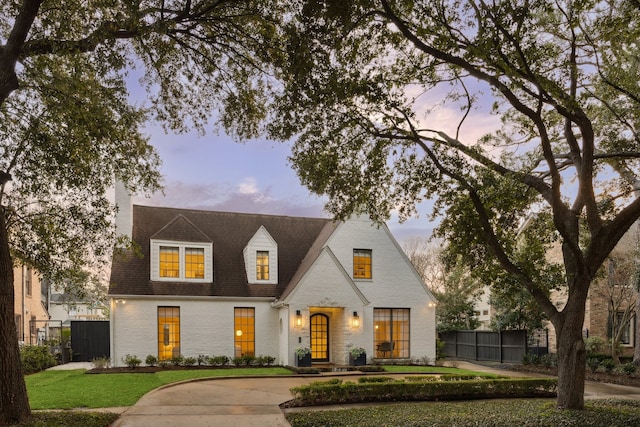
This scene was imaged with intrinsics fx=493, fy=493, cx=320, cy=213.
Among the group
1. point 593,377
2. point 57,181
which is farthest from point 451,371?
point 57,181

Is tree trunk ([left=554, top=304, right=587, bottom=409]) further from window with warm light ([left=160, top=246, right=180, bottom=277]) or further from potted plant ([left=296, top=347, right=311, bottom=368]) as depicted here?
window with warm light ([left=160, top=246, right=180, bottom=277])

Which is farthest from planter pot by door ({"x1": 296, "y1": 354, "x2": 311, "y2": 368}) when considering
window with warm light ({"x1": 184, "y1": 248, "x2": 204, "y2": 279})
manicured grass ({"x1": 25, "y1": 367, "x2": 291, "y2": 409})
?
window with warm light ({"x1": 184, "y1": 248, "x2": 204, "y2": 279})

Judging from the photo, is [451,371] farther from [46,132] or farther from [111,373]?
[46,132]

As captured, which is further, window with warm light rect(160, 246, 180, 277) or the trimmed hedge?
window with warm light rect(160, 246, 180, 277)

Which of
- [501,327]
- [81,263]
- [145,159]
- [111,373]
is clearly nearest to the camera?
[145,159]

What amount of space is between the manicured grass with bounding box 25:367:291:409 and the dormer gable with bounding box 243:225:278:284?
4.22 metres

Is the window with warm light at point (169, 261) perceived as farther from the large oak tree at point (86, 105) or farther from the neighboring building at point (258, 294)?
the large oak tree at point (86, 105)

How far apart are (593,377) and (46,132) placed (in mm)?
19176

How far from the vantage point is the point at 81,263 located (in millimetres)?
11695

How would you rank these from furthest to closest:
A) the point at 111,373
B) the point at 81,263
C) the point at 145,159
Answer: the point at 111,373
the point at 81,263
the point at 145,159

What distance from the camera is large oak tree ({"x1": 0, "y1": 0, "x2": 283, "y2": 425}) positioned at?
8.80m

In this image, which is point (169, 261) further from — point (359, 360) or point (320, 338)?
point (359, 360)

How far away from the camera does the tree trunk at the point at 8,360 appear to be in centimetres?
880

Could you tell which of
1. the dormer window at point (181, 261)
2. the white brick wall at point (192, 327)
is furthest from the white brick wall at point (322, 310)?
the dormer window at point (181, 261)
